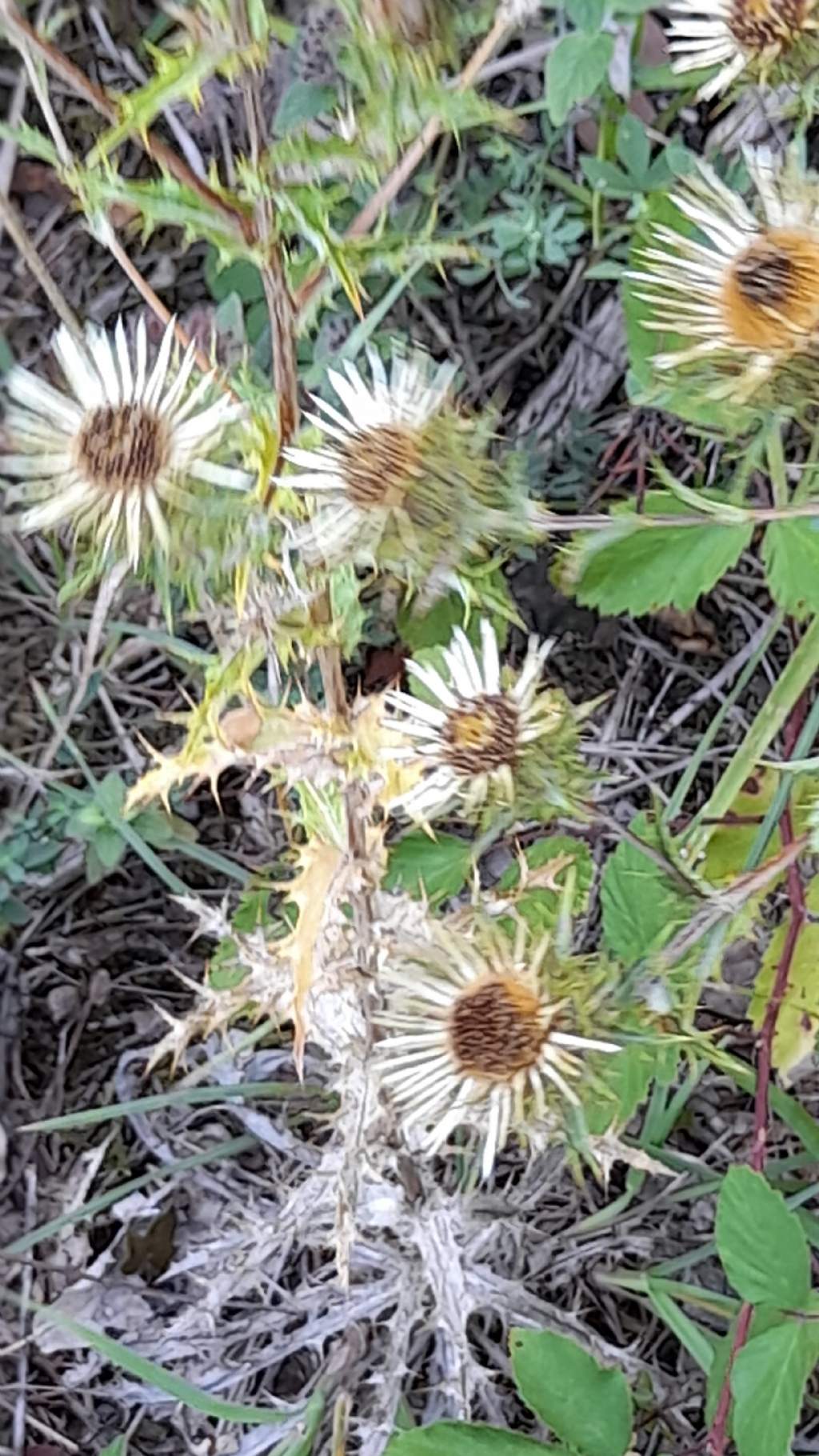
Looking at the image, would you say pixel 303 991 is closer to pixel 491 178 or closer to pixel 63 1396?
pixel 63 1396

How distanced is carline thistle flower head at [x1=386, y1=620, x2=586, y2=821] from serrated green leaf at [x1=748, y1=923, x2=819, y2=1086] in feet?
1.13

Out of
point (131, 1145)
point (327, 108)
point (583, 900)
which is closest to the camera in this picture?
point (583, 900)

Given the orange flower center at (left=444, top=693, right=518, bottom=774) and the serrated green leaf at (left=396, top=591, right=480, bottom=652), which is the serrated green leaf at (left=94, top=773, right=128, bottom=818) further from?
the orange flower center at (left=444, top=693, right=518, bottom=774)

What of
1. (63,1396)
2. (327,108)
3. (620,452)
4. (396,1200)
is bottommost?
(63,1396)

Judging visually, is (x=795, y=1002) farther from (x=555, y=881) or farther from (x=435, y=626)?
(x=435, y=626)

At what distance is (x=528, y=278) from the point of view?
51.5 inches

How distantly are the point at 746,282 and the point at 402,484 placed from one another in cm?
22

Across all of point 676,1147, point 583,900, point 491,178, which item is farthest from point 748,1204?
point 491,178

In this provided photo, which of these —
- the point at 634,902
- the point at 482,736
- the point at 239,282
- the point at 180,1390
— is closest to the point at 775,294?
the point at 482,736

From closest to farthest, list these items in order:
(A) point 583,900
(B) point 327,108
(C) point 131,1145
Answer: (A) point 583,900, (B) point 327,108, (C) point 131,1145

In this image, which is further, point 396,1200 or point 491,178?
point 491,178

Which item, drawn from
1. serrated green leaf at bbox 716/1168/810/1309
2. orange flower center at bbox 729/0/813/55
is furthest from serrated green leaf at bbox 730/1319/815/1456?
orange flower center at bbox 729/0/813/55

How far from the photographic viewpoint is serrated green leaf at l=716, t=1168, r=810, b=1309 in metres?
0.79

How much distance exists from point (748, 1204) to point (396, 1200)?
13.0 inches
